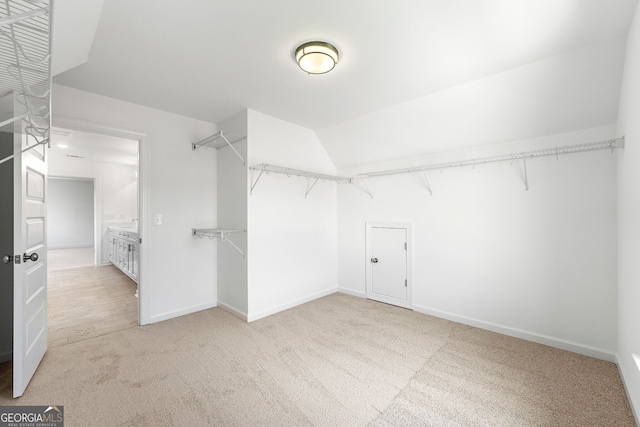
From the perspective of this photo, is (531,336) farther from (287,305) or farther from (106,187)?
(106,187)

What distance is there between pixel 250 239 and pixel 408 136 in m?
2.12

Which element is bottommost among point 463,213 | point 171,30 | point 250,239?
point 250,239

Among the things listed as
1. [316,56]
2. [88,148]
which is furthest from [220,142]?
[88,148]

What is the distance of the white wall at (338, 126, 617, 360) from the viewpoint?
2.22 metres

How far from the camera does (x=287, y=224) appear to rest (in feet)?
11.2

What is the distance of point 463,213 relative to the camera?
2938 millimetres

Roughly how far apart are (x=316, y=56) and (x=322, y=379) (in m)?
2.27

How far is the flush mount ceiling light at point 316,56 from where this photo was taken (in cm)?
186

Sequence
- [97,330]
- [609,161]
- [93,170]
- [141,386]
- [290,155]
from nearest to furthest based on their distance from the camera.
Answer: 1. [141,386]
2. [609,161]
3. [97,330]
4. [290,155]
5. [93,170]

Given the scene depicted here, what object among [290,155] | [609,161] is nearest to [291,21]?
[290,155]

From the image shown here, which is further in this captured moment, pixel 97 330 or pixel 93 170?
pixel 93 170

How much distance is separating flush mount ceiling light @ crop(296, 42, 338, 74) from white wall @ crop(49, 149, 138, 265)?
6.25m

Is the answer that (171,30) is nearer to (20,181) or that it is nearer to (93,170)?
(20,181)

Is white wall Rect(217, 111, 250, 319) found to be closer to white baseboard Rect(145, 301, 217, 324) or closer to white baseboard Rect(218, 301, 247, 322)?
white baseboard Rect(218, 301, 247, 322)
